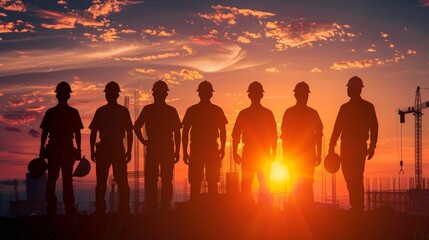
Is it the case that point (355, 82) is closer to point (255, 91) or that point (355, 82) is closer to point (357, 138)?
point (357, 138)

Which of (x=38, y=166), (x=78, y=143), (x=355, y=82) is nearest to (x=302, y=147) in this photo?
(x=355, y=82)

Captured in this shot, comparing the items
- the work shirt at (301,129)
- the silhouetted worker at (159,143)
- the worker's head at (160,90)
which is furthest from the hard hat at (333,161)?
the worker's head at (160,90)

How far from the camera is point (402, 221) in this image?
14.8 metres

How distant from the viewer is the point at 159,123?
14.1 meters

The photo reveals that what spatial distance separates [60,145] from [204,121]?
3.49 meters

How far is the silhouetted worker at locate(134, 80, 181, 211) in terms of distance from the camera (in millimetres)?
13992

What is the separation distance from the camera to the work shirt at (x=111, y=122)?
1364 centimetres

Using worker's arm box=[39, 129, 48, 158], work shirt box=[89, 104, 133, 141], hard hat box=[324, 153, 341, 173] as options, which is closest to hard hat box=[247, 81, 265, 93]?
hard hat box=[324, 153, 341, 173]

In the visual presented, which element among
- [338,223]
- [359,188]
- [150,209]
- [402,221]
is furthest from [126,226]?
[402,221]

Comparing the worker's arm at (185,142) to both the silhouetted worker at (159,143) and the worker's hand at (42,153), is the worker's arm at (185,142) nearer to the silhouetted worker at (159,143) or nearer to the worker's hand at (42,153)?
the silhouetted worker at (159,143)

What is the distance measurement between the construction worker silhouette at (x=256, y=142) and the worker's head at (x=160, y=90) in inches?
79.6

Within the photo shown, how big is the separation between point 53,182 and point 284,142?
19.0 feet

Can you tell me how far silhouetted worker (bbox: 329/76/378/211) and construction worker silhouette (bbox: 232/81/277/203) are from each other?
72.5 inches

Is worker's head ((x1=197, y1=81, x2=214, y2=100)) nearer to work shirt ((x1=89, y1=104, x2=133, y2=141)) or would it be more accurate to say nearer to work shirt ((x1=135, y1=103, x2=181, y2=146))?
work shirt ((x1=135, y1=103, x2=181, y2=146))
